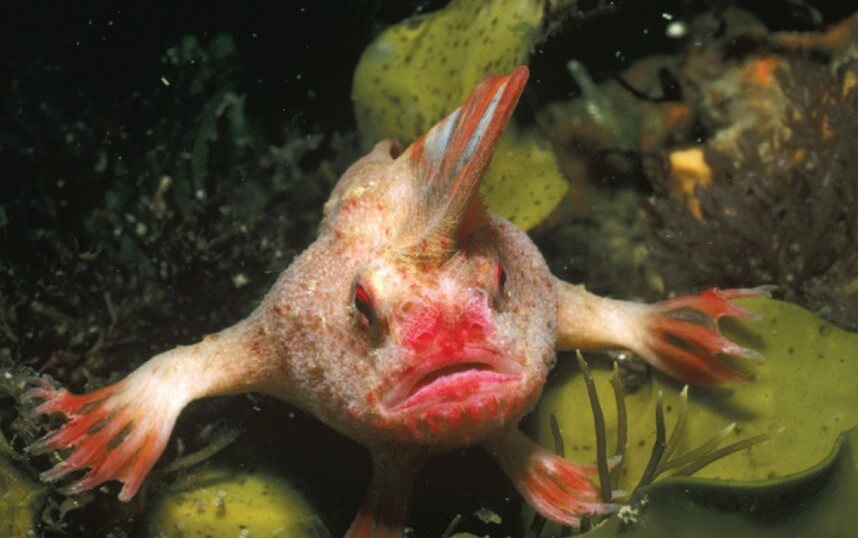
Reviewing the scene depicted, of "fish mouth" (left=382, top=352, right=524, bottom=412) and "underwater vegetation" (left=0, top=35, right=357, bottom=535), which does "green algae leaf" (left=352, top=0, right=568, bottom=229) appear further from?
"fish mouth" (left=382, top=352, right=524, bottom=412)

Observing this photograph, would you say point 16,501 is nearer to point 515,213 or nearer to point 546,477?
point 546,477

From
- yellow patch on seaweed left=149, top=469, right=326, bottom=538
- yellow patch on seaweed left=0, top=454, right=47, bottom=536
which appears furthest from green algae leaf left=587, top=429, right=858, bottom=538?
yellow patch on seaweed left=0, top=454, right=47, bottom=536

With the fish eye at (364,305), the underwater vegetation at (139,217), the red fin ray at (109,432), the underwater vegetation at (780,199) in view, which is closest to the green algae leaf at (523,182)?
the underwater vegetation at (780,199)

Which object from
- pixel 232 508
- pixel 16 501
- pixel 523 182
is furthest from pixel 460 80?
pixel 16 501

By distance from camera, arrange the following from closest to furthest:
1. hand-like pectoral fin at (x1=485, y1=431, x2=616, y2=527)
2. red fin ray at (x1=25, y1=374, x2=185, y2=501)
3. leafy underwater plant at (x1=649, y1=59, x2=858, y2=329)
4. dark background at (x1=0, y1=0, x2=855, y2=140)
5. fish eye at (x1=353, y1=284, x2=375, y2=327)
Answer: fish eye at (x1=353, y1=284, x2=375, y2=327) < hand-like pectoral fin at (x1=485, y1=431, x2=616, y2=527) < red fin ray at (x1=25, y1=374, x2=185, y2=501) < leafy underwater plant at (x1=649, y1=59, x2=858, y2=329) < dark background at (x1=0, y1=0, x2=855, y2=140)

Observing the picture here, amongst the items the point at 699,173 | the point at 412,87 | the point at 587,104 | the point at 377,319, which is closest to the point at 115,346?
the point at 377,319

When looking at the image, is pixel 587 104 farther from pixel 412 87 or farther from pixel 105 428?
pixel 105 428
